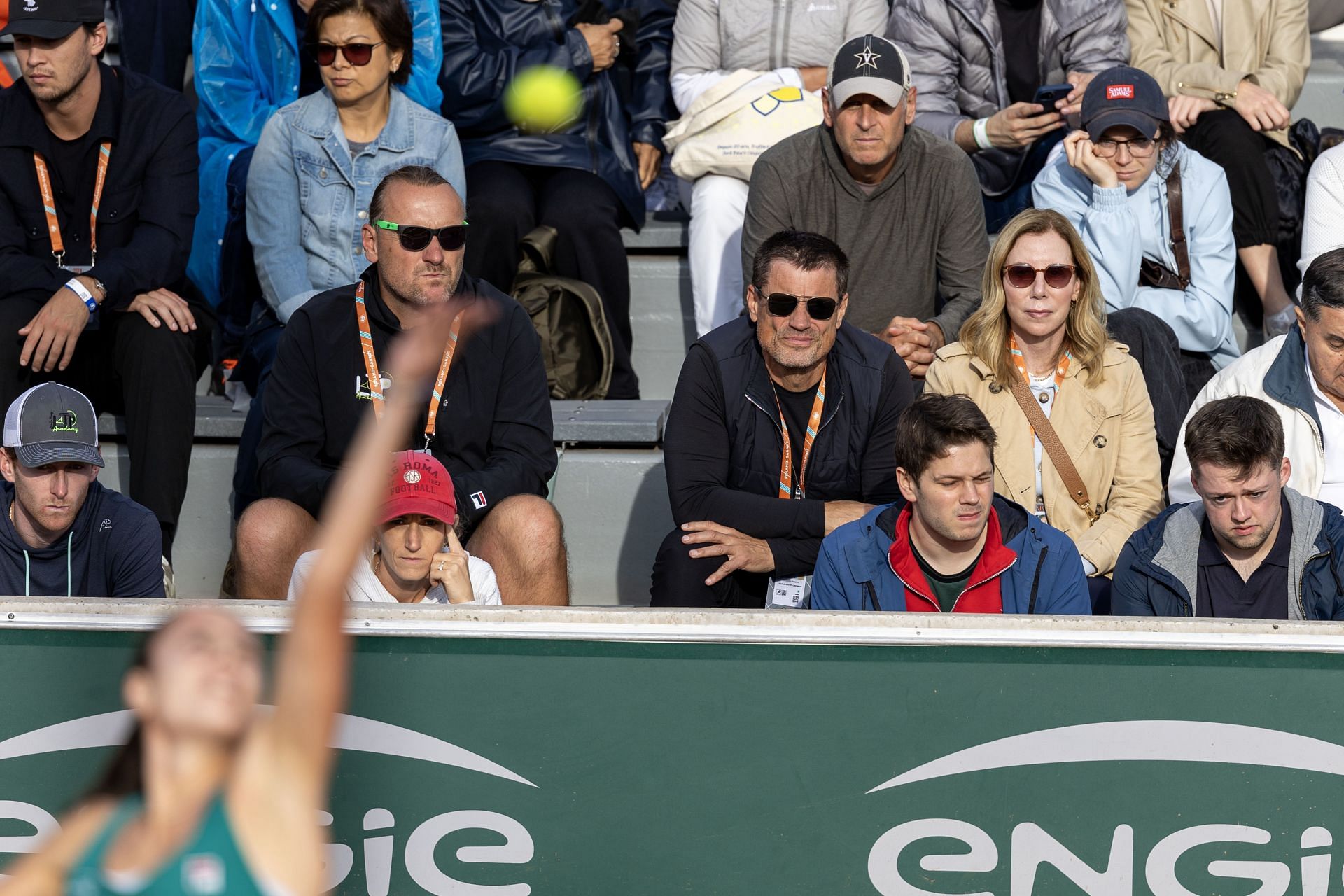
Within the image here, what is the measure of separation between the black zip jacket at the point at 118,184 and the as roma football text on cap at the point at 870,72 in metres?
2.23

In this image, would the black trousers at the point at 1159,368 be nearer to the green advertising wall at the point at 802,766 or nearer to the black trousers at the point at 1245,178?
the black trousers at the point at 1245,178

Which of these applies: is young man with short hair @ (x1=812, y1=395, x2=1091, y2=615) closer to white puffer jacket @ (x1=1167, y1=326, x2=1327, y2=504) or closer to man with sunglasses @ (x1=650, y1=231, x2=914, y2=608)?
man with sunglasses @ (x1=650, y1=231, x2=914, y2=608)

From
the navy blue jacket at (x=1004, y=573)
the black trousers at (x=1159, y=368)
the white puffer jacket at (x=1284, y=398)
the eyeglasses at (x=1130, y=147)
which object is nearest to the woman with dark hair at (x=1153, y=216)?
the eyeglasses at (x=1130, y=147)

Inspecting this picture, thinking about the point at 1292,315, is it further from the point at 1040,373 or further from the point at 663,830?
the point at 663,830

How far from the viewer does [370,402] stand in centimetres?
469

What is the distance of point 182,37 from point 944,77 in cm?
310

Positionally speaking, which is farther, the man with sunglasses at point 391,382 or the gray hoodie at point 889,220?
the gray hoodie at point 889,220

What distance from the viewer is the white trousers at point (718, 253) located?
5.80m

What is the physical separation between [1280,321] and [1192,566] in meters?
2.06

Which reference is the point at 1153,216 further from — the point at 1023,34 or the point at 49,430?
the point at 49,430

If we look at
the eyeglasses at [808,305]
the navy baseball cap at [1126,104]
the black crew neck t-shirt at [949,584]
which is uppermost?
the navy baseball cap at [1126,104]

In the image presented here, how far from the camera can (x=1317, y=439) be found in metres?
4.42

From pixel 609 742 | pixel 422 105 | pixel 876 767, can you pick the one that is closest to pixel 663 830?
pixel 609 742

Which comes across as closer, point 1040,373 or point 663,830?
point 663,830
